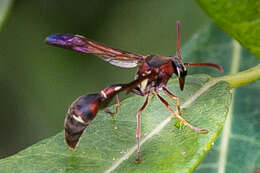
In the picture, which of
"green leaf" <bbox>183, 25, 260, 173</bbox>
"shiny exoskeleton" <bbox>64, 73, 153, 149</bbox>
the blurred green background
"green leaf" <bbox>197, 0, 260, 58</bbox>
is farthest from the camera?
the blurred green background

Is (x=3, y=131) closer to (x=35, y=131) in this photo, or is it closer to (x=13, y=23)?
(x=35, y=131)

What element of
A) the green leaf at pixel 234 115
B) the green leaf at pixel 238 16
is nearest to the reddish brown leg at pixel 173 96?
the green leaf at pixel 238 16

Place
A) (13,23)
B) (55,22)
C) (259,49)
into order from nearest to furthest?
(259,49), (13,23), (55,22)

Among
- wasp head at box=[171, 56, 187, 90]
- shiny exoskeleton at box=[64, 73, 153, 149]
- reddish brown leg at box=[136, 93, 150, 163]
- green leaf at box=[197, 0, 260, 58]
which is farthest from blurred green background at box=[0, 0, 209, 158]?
green leaf at box=[197, 0, 260, 58]

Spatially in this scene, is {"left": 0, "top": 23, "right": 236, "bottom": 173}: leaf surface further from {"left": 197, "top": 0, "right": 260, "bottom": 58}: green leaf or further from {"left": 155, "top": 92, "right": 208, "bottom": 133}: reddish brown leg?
{"left": 197, "top": 0, "right": 260, "bottom": 58}: green leaf

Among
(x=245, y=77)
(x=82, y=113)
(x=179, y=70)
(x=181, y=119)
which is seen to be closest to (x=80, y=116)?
(x=82, y=113)

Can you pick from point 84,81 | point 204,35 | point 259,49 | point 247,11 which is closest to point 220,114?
point 259,49

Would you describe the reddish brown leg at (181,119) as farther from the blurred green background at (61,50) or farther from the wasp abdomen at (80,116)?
the blurred green background at (61,50)

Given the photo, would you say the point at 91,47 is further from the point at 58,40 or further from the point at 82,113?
the point at 82,113
